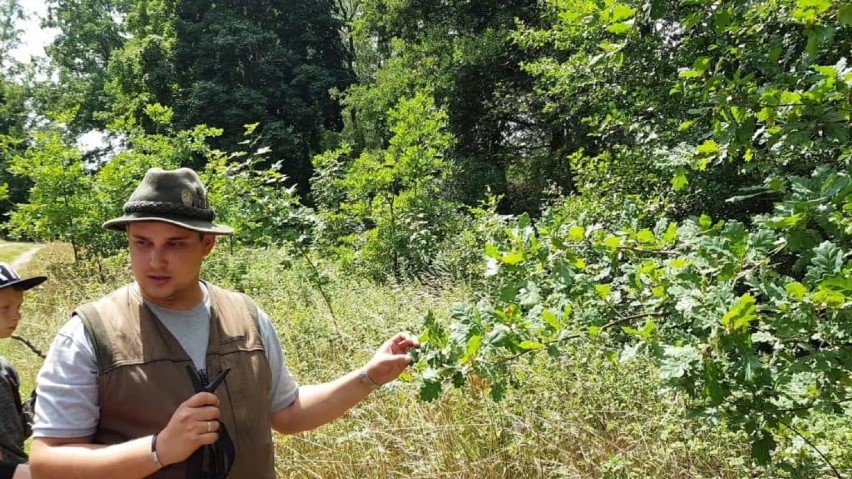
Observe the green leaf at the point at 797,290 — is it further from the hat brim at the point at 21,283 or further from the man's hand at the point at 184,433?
the hat brim at the point at 21,283

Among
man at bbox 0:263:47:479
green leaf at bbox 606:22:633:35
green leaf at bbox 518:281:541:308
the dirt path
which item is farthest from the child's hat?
the dirt path

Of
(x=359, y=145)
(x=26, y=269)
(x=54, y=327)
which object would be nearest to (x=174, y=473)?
(x=54, y=327)

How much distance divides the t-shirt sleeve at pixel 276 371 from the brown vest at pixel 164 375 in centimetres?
8

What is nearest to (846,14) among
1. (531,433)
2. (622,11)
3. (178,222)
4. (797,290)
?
(622,11)

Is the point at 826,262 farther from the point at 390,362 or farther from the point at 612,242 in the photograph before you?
the point at 390,362

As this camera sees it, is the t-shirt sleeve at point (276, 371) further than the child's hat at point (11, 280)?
No

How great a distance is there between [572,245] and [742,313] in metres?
0.61

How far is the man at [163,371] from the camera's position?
132 centimetres

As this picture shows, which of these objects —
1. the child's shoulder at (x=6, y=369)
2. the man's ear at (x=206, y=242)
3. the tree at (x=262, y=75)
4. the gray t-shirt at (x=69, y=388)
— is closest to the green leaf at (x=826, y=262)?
the man's ear at (x=206, y=242)

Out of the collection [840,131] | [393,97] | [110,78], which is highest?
[110,78]

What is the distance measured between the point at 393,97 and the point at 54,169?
7.70 m

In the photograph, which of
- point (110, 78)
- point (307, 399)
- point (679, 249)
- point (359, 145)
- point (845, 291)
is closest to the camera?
point (845, 291)

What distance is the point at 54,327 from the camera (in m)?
6.06

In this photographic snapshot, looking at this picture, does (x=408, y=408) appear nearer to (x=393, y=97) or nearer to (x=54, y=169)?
(x=54, y=169)
